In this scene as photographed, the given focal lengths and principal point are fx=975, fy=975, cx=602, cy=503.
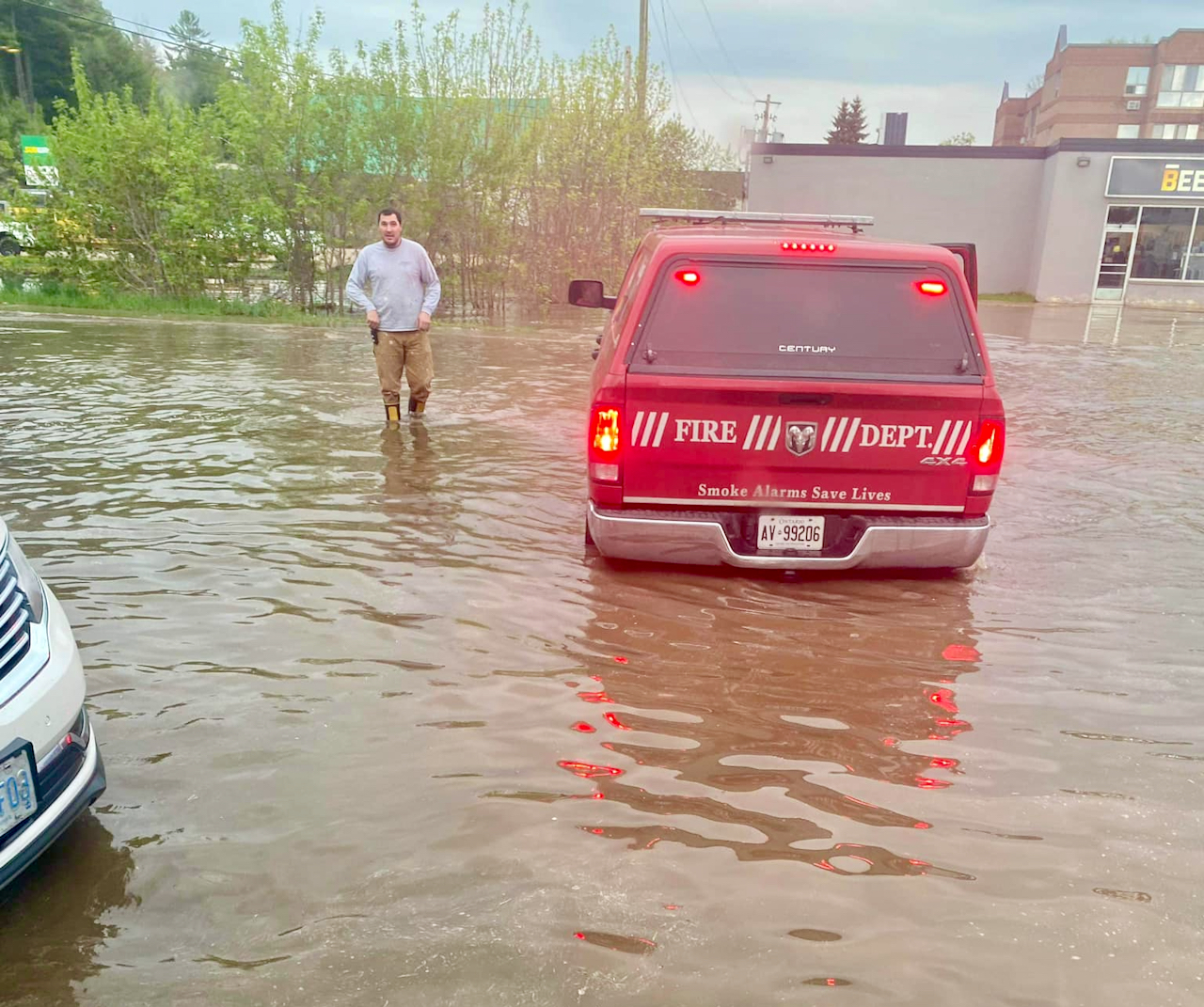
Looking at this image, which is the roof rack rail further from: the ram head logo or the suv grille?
the suv grille

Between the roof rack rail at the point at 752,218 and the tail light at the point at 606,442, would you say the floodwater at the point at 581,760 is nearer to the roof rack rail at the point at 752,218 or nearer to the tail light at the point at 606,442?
the tail light at the point at 606,442

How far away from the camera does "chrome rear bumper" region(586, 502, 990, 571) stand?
5031 millimetres

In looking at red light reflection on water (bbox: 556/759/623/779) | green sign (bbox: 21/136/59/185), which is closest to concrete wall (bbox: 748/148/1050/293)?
green sign (bbox: 21/136/59/185)

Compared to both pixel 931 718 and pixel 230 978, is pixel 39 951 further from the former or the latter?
pixel 931 718

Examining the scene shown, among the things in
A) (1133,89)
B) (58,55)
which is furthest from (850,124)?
(58,55)

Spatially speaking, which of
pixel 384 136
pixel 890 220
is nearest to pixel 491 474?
pixel 384 136

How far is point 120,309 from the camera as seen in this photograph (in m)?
18.4

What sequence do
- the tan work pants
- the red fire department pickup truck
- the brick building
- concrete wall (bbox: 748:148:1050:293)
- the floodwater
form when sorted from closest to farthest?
the floodwater
the red fire department pickup truck
the tan work pants
concrete wall (bbox: 748:148:1050:293)
the brick building

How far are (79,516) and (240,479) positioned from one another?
1.25m

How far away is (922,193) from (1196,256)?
8.94 metres

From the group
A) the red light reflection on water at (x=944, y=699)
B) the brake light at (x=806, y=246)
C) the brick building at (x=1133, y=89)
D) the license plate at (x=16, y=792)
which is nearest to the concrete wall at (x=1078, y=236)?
the brake light at (x=806, y=246)

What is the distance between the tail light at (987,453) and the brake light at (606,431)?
181cm

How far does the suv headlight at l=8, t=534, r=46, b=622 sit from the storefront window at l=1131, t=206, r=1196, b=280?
118 ft

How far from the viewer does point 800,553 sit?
5.11 meters
